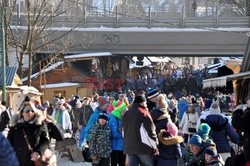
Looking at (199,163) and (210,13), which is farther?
(210,13)

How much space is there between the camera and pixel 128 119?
34.3 ft

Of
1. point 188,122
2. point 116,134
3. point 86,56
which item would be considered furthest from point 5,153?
point 86,56

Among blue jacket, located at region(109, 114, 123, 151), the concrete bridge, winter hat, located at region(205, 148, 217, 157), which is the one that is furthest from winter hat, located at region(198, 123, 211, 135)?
the concrete bridge

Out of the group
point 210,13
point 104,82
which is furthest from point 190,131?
point 210,13

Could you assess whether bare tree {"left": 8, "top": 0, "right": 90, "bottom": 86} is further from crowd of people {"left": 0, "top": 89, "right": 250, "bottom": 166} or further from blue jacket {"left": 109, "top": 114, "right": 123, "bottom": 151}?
blue jacket {"left": 109, "top": 114, "right": 123, "bottom": 151}

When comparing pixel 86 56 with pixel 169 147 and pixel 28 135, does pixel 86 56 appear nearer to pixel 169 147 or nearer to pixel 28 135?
pixel 169 147

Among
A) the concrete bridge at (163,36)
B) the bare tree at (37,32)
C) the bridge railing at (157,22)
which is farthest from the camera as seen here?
the bridge railing at (157,22)

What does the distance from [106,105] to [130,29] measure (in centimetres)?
2626

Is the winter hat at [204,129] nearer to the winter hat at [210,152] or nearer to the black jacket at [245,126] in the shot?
the black jacket at [245,126]

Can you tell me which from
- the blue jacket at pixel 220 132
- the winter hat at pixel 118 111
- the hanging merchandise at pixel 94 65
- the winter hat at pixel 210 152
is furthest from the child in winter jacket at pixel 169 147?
the hanging merchandise at pixel 94 65

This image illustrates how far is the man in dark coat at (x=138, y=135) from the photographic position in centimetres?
1017

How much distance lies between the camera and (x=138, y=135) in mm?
10344

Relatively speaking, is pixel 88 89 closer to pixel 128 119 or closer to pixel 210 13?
pixel 210 13

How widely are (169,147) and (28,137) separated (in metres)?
2.56
